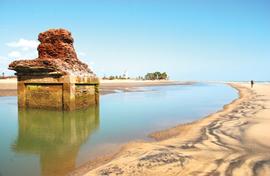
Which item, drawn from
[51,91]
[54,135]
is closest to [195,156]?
[54,135]

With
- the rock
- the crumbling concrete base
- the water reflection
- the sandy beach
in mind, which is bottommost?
the water reflection

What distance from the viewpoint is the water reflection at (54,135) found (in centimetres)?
650

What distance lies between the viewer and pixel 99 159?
6594 mm

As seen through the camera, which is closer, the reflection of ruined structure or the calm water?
the calm water

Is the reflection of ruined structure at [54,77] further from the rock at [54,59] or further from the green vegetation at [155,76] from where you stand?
the green vegetation at [155,76]

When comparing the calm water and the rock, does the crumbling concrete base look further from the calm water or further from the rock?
the calm water

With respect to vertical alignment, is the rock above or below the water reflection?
above

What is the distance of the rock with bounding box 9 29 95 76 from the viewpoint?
1408 cm

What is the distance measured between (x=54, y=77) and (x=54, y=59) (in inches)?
36.6

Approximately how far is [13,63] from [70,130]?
608 cm

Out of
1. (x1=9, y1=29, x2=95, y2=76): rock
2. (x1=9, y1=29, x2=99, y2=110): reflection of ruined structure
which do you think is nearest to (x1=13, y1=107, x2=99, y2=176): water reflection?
(x1=9, y1=29, x2=99, y2=110): reflection of ruined structure

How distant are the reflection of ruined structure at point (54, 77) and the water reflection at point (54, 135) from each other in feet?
2.21

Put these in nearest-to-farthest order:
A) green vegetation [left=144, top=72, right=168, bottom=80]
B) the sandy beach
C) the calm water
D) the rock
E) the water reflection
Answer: the sandy beach < the calm water < the water reflection < the rock < green vegetation [left=144, top=72, right=168, bottom=80]

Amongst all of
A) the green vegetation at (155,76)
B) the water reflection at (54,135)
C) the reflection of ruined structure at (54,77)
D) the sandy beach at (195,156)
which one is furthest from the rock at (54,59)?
the green vegetation at (155,76)
